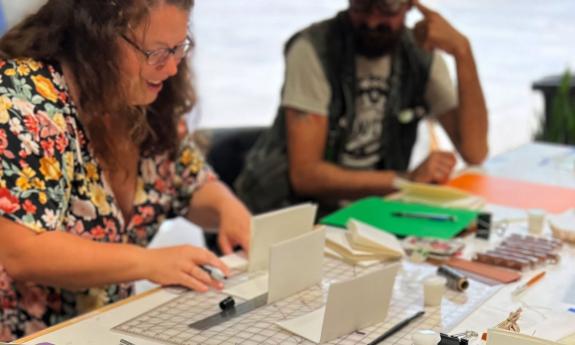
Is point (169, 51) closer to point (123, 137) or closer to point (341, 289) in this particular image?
point (123, 137)

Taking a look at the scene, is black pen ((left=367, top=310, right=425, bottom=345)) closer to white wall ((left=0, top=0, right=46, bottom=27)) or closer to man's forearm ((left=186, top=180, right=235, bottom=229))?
man's forearm ((left=186, top=180, right=235, bottom=229))

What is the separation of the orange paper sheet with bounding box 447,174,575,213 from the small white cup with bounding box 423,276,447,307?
2.55 feet

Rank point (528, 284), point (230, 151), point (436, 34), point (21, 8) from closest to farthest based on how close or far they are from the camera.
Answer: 1. point (528, 284)
2. point (21, 8)
3. point (436, 34)
4. point (230, 151)

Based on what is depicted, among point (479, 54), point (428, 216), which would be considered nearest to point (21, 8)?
point (428, 216)

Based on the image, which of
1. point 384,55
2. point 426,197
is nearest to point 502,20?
point 384,55

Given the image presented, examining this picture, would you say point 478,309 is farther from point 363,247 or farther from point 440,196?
point 440,196

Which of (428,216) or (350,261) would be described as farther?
(428,216)

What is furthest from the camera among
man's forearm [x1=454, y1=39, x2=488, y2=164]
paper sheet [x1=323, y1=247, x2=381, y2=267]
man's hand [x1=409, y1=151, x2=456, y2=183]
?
man's forearm [x1=454, y1=39, x2=488, y2=164]

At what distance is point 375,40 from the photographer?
2.49 metres

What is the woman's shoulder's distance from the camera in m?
1.50

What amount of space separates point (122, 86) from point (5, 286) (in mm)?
498

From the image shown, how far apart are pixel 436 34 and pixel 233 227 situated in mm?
1064

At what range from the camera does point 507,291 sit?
157cm

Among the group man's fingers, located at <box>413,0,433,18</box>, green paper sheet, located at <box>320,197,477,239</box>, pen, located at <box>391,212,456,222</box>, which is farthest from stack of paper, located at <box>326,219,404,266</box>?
man's fingers, located at <box>413,0,433,18</box>
